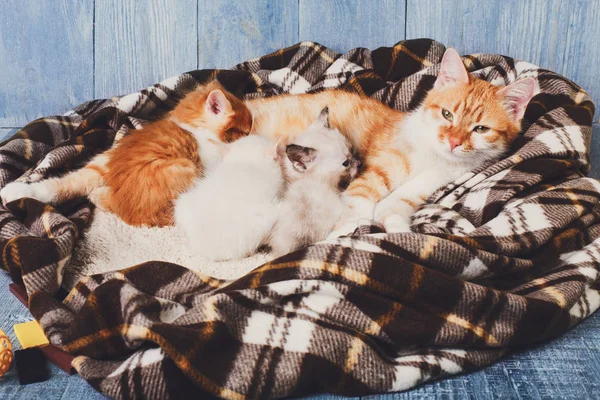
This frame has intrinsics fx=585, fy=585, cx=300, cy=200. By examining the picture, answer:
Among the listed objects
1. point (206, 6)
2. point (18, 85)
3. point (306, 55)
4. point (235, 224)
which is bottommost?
point (235, 224)

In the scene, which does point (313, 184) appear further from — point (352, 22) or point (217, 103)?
point (352, 22)

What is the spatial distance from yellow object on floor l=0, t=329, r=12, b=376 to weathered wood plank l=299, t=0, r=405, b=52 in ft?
5.00

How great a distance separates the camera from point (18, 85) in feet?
7.66

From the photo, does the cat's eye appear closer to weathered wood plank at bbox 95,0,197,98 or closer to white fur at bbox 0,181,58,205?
weathered wood plank at bbox 95,0,197,98

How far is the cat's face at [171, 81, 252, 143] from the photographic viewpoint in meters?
1.86

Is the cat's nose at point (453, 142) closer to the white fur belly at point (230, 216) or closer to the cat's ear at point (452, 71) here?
the cat's ear at point (452, 71)

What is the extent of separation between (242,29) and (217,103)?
0.47m

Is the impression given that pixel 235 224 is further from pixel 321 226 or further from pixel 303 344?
pixel 303 344

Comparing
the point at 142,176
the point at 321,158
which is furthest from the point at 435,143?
the point at 142,176

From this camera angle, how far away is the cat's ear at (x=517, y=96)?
1604mm

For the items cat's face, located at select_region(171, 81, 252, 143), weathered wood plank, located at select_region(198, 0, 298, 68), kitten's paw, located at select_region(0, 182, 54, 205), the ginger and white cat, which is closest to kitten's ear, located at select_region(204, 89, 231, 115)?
cat's face, located at select_region(171, 81, 252, 143)

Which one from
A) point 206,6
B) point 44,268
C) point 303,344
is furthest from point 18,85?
point 303,344

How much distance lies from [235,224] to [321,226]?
8.9 inches

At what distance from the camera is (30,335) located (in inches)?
45.5
